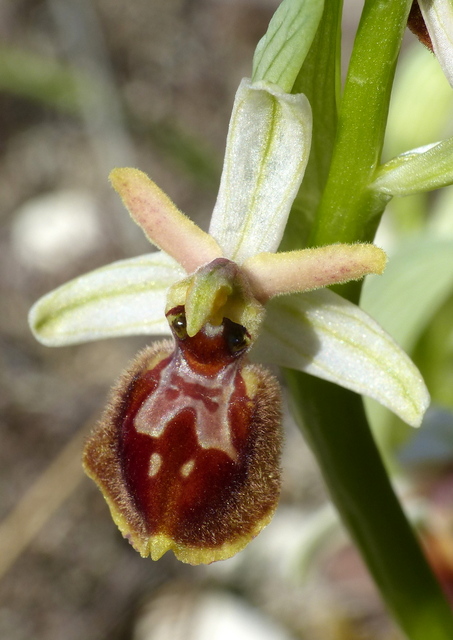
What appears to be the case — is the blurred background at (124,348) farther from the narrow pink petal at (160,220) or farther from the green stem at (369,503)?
the narrow pink petal at (160,220)

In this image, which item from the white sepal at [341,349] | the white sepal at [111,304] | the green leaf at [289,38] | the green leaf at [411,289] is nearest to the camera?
the green leaf at [289,38]

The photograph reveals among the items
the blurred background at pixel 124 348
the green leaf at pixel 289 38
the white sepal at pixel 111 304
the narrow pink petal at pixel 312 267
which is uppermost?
the green leaf at pixel 289 38

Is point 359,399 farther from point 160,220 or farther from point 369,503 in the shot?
point 160,220

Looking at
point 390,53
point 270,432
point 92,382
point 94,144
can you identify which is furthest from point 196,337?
point 94,144

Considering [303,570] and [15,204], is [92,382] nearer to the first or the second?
[15,204]

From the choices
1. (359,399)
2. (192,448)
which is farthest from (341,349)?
(192,448)

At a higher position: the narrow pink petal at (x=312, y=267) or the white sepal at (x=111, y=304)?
the narrow pink petal at (x=312, y=267)

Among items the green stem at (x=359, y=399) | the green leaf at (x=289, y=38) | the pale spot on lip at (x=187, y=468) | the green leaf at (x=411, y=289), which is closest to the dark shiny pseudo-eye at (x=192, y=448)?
the pale spot on lip at (x=187, y=468)
